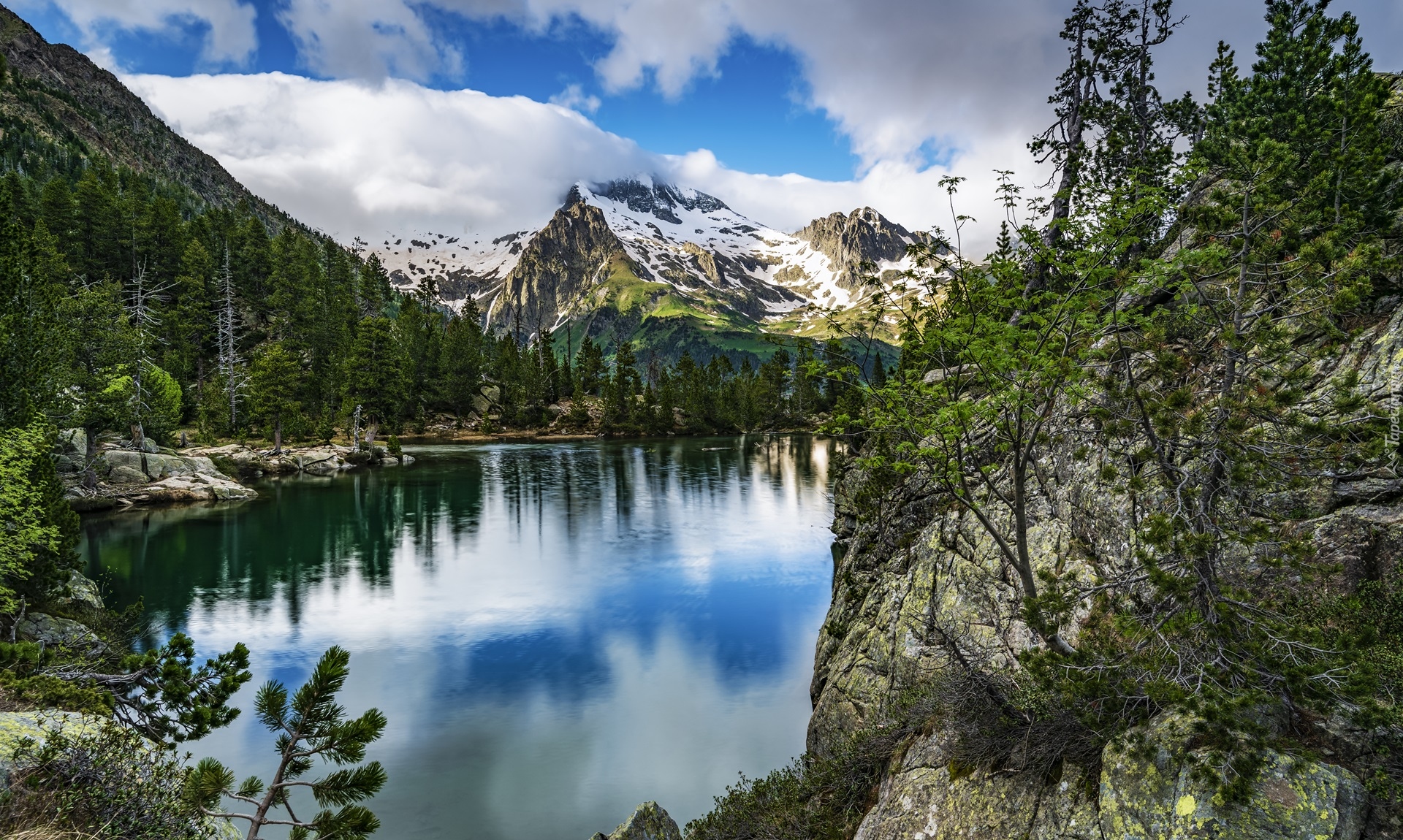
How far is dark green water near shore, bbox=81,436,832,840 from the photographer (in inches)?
637

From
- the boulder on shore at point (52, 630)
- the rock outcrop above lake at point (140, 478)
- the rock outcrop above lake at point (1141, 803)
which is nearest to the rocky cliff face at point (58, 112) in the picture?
the rock outcrop above lake at point (140, 478)

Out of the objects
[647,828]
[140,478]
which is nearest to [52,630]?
[647,828]

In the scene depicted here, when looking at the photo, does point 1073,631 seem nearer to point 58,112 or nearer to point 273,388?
point 273,388

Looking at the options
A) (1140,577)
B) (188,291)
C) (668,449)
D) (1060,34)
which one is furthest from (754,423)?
(1140,577)

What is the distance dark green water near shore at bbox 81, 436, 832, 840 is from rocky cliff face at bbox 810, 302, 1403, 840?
617cm

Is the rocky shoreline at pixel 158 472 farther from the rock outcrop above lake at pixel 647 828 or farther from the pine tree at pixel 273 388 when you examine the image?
the rock outcrop above lake at pixel 647 828

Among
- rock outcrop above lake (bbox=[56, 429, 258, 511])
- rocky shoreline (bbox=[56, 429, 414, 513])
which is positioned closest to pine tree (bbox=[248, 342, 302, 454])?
rocky shoreline (bbox=[56, 429, 414, 513])

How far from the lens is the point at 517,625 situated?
1083 inches

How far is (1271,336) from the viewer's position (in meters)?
6.20

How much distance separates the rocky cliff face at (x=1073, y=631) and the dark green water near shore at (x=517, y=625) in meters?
6.17

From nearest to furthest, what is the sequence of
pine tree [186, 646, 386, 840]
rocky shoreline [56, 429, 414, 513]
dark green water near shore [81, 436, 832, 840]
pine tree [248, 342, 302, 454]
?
pine tree [186, 646, 386, 840]
dark green water near shore [81, 436, 832, 840]
rocky shoreline [56, 429, 414, 513]
pine tree [248, 342, 302, 454]

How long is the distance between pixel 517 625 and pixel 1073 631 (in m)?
23.6

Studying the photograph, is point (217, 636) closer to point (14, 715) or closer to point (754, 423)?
point (14, 715)

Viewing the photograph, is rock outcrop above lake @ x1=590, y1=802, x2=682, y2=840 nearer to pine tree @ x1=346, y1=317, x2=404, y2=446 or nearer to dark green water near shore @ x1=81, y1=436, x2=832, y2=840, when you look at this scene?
dark green water near shore @ x1=81, y1=436, x2=832, y2=840
